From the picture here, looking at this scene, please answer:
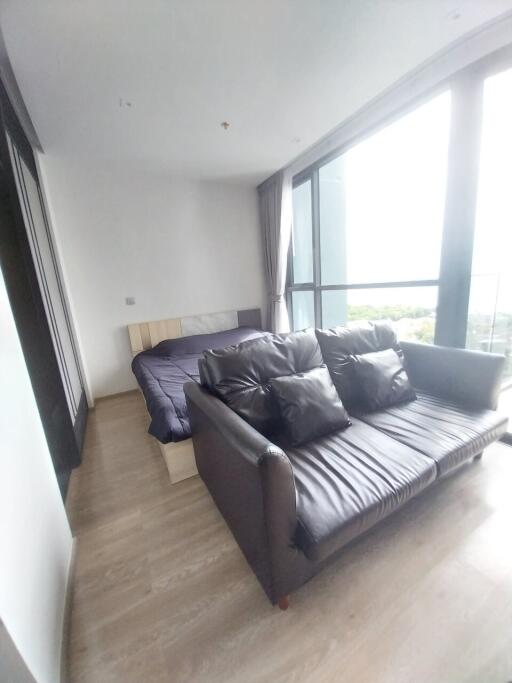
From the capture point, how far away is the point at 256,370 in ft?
4.93

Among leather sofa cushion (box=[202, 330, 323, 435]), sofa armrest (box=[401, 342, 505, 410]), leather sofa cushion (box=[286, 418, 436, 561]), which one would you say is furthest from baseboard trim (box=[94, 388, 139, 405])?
sofa armrest (box=[401, 342, 505, 410])

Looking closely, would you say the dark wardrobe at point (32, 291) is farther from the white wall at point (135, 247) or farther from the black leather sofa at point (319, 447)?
the black leather sofa at point (319, 447)

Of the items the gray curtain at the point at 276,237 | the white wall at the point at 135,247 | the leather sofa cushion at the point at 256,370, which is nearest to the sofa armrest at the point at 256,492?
the leather sofa cushion at the point at 256,370

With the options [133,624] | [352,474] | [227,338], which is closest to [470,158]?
[352,474]

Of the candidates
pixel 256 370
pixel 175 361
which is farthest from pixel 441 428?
pixel 175 361

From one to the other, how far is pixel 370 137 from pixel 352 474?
9.38ft

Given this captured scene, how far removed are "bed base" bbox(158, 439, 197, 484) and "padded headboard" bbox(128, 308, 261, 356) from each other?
1861 mm

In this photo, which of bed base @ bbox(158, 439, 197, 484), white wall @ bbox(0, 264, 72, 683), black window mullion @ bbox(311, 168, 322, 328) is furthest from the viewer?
black window mullion @ bbox(311, 168, 322, 328)

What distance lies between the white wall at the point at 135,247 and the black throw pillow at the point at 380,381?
2.46 metres

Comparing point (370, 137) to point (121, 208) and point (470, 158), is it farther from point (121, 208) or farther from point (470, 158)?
point (121, 208)

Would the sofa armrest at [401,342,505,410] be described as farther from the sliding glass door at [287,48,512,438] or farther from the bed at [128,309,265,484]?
the bed at [128,309,265,484]

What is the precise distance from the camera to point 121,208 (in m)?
3.05

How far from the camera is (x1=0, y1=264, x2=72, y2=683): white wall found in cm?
73

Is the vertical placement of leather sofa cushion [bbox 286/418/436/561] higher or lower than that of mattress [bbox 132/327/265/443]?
lower
